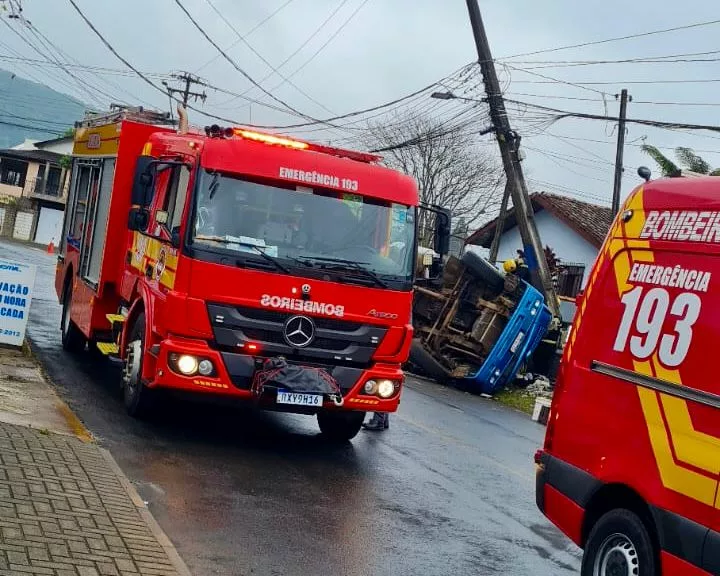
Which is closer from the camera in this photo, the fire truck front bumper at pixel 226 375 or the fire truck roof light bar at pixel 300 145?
the fire truck front bumper at pixel 226 375

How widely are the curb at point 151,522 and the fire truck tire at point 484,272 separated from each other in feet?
44.1

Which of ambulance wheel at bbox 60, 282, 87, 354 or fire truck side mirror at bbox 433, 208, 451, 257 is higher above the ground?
fire truck side mirror at bbox 433, 208, 451, 257

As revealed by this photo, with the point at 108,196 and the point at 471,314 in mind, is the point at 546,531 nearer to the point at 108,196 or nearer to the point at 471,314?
the point at 108,196

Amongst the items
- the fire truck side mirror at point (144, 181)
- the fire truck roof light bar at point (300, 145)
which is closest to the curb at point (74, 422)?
the fire truck side mirror at point (144, 181)

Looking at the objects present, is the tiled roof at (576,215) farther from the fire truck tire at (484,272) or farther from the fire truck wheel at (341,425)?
the fire truck wheel at (341,425)

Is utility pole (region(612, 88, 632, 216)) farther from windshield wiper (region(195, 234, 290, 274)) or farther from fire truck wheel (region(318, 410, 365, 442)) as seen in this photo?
windshield wiper (region(195, 234, 290, 274))

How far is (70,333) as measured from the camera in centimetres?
1425

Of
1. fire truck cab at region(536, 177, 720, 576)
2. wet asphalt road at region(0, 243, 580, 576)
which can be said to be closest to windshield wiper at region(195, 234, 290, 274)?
wet asphalt road at region(0, 243, 580, 576)

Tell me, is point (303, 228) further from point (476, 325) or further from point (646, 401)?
point (476, 325)

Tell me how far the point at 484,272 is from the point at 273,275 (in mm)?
11970

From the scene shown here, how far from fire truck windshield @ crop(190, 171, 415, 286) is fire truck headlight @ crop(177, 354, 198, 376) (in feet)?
3.29

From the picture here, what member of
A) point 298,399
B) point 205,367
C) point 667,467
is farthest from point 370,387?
point 667,467

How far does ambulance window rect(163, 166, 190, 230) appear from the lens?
9.58 m

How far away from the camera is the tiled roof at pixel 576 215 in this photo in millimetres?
33125
